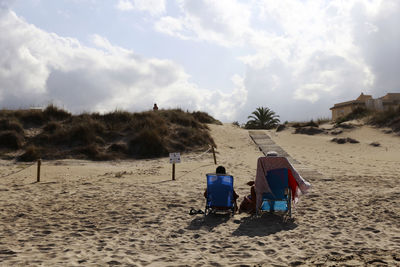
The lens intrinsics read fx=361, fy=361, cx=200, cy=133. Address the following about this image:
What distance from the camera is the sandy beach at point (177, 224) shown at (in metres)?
4.60

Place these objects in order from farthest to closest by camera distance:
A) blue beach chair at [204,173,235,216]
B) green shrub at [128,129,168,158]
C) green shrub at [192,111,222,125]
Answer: green shrub at [192,111,222,125] < green shrub at [128,129,168,158] < blue beach chair at [204,173,235,216]

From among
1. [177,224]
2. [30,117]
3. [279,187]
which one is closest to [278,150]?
[279,187]

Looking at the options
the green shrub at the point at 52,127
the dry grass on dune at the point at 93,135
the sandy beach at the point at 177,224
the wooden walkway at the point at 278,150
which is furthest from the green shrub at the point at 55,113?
the wooden walkway at the point at 278,150

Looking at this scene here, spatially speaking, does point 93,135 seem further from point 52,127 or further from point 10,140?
point 10,140

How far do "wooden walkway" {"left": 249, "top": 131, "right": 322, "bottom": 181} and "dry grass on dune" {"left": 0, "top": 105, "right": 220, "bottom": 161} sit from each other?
3122 millimetres

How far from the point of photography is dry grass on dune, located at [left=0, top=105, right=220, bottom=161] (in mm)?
16953

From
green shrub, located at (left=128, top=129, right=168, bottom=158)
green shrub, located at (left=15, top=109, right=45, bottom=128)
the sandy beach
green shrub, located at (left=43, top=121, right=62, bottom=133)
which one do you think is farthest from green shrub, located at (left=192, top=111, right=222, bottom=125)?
the sandy beach

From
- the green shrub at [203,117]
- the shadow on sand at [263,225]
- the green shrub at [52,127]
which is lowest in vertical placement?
the shadow on sand at [263,225]

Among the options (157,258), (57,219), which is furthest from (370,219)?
(57,219)

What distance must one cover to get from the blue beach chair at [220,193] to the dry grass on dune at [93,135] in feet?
35.6

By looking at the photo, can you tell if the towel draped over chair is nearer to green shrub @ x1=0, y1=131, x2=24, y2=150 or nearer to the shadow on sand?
the shadow on sand

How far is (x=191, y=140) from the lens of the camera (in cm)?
1930

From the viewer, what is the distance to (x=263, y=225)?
6215 mm

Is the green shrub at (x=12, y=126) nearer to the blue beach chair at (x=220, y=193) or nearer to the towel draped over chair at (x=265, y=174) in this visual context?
the blue beach chair at (x=220, y=193)
